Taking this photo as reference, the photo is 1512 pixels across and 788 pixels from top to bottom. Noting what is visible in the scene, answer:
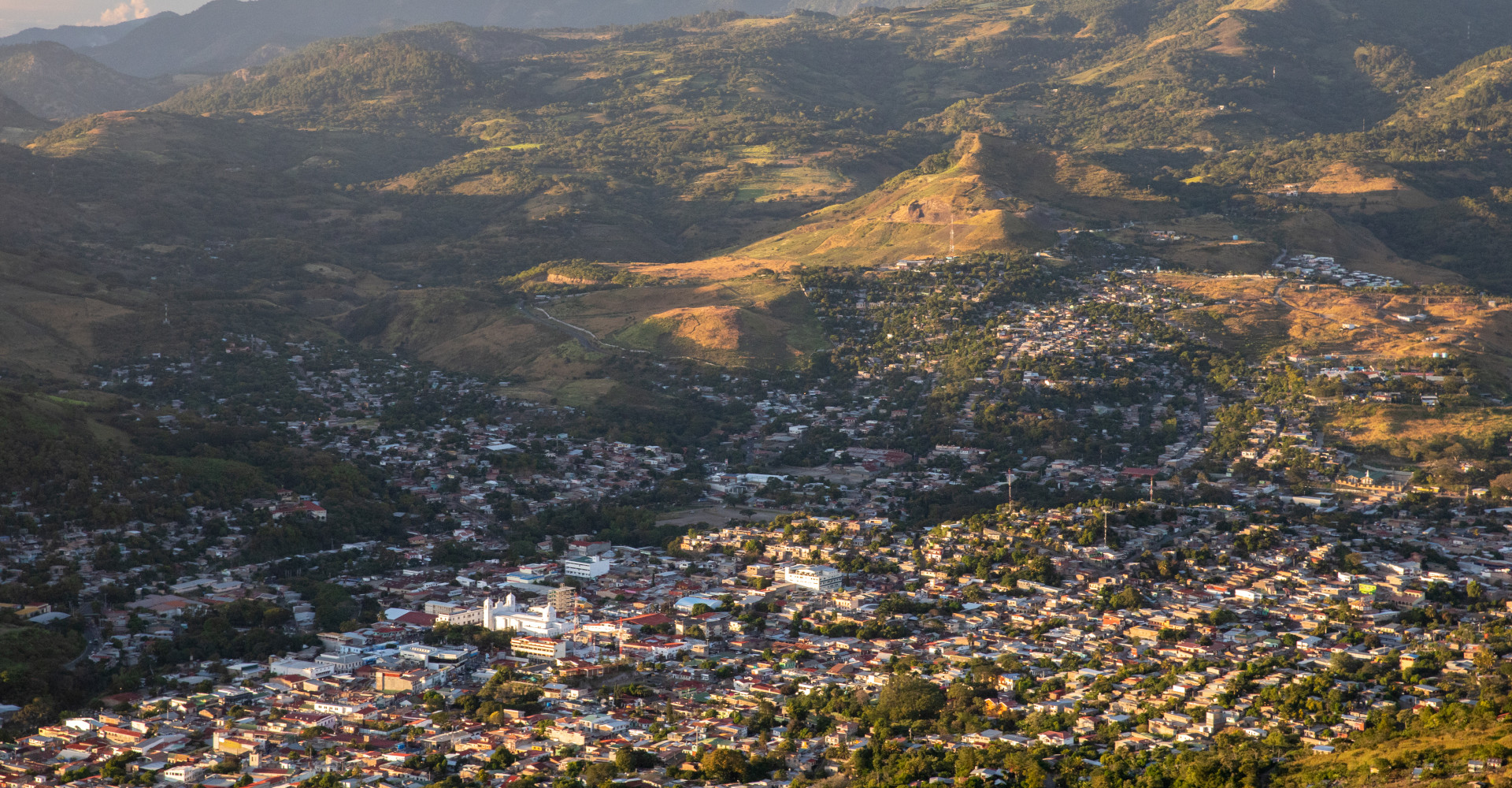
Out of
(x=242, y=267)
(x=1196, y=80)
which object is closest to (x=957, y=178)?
(x=242, y=267)

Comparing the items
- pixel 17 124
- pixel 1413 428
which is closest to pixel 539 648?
pixel 1413 428

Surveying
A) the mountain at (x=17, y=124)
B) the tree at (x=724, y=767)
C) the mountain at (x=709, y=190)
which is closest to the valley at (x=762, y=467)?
the tree at (x=724, y=767)

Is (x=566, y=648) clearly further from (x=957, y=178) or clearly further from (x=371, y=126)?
(x=371, y=126)

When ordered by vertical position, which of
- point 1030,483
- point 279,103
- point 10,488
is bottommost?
point 1030,483

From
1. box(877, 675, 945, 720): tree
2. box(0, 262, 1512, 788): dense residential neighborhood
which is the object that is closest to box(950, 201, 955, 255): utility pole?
box(0, 262, 1512, 788): dense residential neighborhood

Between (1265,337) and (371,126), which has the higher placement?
(371,126)

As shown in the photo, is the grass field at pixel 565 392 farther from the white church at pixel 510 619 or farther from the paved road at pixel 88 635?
the paved road at pixel 88 635

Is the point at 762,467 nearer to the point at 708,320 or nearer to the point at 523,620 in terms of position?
the point at 708,320
